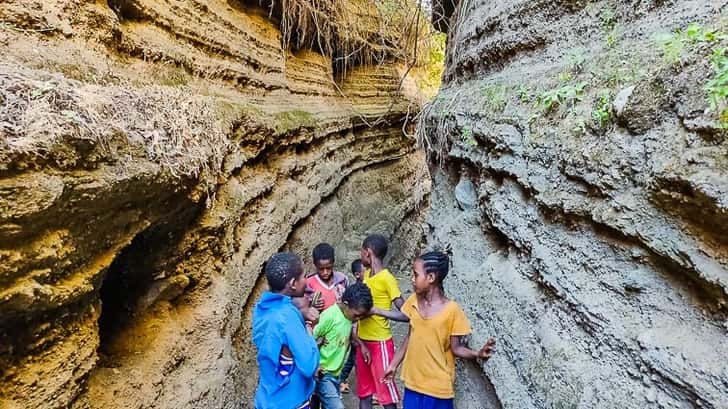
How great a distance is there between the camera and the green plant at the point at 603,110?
2111 mm

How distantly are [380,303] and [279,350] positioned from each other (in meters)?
1.35

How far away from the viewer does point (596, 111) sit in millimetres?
2199

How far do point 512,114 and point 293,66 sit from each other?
193 inches

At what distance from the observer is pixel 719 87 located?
5.14 ft

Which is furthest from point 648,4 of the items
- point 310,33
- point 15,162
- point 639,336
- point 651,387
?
point 310,33

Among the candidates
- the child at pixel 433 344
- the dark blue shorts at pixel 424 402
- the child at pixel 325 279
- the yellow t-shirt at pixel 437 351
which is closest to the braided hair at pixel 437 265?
the child at pixel 433 344

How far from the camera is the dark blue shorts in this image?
291 centimetres

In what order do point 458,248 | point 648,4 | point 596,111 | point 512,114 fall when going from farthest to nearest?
point 458,248 → point 512,114 → point 648,4 → point 596,111

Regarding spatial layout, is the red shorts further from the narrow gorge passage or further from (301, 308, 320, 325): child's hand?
the narrow gorge passage

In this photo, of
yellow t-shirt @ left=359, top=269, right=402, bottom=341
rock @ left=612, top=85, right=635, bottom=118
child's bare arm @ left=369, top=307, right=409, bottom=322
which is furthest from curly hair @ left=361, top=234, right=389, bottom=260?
rock @ left=612, top=85, right=635, bottom=118

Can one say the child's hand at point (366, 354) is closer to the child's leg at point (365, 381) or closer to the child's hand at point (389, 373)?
the child's leg at point (365, 381)

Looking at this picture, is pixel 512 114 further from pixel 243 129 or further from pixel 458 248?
pixel 243 129

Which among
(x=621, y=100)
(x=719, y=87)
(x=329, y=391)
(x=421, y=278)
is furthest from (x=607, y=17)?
(x=329, y=391)

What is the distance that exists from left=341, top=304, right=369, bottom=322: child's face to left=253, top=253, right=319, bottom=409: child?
0.56 metres
